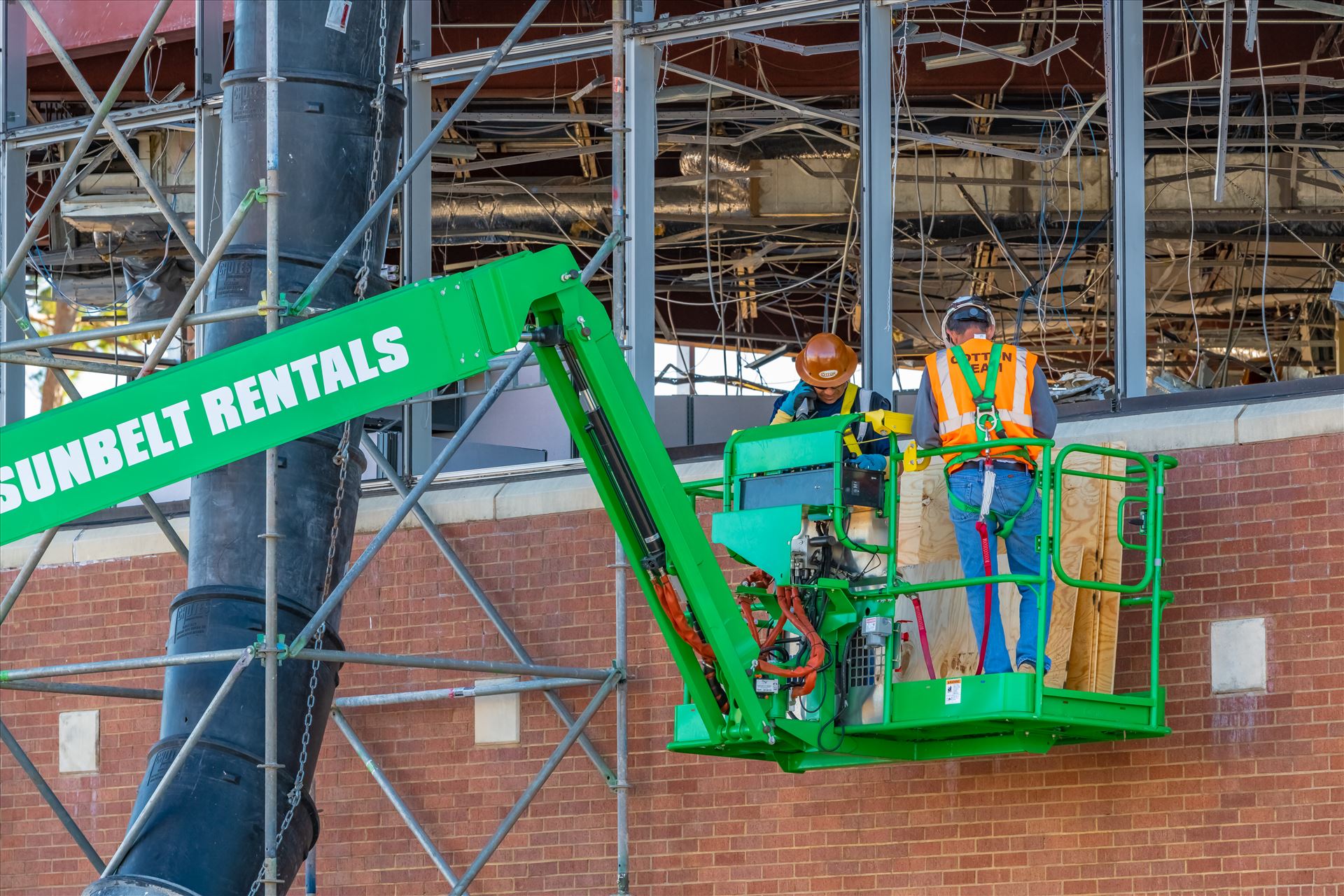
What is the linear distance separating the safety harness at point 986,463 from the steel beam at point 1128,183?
184 cm

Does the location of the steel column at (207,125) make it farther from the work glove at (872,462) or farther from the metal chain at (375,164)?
the work glove at (872,462)

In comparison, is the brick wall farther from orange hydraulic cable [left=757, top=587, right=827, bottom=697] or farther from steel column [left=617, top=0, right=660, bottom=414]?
orange hydraulic cable [left=757, top=587, right=827, bottom=697]

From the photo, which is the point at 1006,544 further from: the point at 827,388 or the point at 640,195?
→ the point at 640,195

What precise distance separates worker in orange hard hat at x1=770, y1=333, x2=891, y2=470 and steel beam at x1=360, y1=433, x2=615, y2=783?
244 centimetres

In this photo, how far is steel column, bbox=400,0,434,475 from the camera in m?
12.7

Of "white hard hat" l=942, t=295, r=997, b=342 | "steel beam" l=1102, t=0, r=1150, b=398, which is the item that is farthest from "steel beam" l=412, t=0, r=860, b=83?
"white hard hat" l=942, t=295, r=997, b=342

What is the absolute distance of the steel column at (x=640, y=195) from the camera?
11969mm

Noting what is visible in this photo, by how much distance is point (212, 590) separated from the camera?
986 centimetres

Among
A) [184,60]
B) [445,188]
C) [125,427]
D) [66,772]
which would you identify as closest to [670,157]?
[445,188]

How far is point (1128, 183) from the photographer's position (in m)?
11.1

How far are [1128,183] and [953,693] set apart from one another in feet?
11.6

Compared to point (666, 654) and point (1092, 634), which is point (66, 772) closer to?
point (666, 654)

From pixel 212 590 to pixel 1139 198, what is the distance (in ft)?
17.5

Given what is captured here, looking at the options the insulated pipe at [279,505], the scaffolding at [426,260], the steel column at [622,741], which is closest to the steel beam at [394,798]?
the scaffolding at [426,260]
